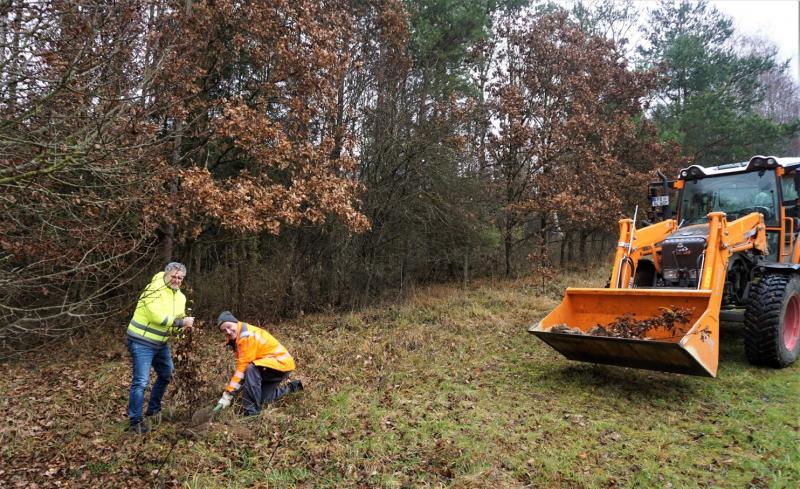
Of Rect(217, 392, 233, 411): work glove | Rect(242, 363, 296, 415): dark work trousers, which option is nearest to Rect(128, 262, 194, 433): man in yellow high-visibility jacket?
Rect(217, 392, 233, 411): work glove

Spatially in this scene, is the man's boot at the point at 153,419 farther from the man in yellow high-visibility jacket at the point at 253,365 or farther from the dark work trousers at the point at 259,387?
the dark work trousers at the point at 259,387

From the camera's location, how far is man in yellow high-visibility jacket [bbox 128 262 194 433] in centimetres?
485

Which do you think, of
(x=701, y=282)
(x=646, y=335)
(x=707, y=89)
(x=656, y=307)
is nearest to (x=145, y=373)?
(x=646, y=335)

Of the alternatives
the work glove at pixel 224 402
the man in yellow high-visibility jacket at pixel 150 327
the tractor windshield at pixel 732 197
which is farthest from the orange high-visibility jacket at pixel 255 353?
the tractor windshield at pixel 732 197

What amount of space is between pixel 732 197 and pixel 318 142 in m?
7.53

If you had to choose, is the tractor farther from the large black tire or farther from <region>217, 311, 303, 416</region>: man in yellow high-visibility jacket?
<region>217, 311, 303, 416</region>: man in yellow high-visibility jacket

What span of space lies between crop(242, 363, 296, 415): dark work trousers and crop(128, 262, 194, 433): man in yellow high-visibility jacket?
33.4 inches

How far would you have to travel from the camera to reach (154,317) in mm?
4891

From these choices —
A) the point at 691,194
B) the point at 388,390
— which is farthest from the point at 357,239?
the point at 691,194

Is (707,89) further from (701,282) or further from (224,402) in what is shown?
(224,402)

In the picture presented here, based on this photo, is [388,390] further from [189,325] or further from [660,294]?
[660,294]

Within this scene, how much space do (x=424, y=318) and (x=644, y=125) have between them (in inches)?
459

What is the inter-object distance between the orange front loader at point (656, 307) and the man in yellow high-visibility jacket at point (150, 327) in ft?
13.3

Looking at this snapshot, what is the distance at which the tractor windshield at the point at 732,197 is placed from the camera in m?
7.54
